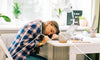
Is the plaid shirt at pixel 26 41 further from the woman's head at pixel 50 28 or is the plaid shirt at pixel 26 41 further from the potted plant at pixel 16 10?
the potted plant at pixel 16 10

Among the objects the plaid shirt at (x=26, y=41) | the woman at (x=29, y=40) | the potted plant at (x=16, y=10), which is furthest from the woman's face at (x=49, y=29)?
the potted plant at (x=16, y=10)

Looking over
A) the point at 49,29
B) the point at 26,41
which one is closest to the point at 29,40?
the point at 26,41

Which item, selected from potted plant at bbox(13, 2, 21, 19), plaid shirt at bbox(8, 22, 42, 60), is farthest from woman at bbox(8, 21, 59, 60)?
potted plant at bbox(13, 2, 21, 19)

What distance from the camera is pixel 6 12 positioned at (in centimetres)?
305

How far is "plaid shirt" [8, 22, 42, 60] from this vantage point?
6.46 ft

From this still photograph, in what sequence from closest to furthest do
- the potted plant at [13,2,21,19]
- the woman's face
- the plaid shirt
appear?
the plaid shirt
the woman's face
the potted plant at [13,2,21,19]

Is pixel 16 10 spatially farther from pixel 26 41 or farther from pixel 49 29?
pixel 26 41

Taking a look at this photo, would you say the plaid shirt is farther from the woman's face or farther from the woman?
the woman's face

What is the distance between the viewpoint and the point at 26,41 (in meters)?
1.97

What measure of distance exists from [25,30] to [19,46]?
200 mm

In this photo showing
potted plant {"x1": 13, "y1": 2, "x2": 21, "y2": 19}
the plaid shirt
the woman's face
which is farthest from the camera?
potted plant {"x1": 13, "y1": 2, "x2": 21, "y2": 19}

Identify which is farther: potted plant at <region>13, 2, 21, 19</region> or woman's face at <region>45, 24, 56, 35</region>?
potted plant at <region>13, 2, 21, 19</region>

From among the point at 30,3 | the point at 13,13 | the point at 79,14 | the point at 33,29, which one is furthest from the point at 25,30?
the point at 79,14

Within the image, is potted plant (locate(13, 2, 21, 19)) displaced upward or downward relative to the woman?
upward
